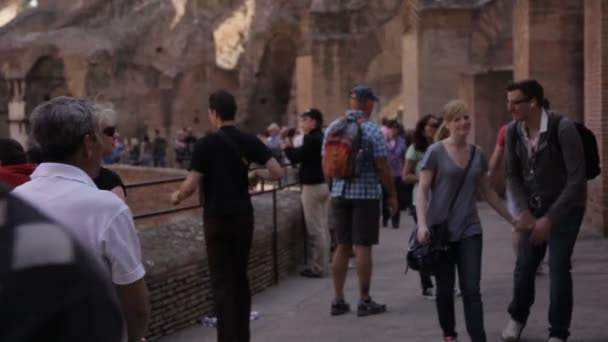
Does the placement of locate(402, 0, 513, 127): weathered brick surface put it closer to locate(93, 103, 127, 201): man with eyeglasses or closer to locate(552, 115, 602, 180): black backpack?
locate(552, 115, 602, 180): black backpack

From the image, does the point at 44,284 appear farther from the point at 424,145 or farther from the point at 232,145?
the point at 424,145

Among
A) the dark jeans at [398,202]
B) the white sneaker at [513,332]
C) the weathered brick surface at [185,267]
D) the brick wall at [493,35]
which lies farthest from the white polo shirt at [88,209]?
the brick wall at [493,35]

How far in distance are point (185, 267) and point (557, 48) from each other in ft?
25.5

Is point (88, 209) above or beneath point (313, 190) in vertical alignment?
above

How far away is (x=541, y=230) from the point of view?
5.47 meters

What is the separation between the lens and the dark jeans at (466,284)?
544 centimetres

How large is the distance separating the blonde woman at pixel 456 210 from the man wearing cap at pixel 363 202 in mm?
1430

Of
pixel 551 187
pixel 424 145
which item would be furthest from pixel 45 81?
pixel 551 187

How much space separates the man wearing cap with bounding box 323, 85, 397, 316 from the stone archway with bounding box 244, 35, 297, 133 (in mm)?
28311

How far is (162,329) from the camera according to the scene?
7.10m

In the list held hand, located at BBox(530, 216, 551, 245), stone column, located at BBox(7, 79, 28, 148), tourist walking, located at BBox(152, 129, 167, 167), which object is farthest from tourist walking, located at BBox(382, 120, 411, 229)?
stone column, located at BBox(7, 79, 28, 148)

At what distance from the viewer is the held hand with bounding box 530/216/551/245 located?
5.48 m

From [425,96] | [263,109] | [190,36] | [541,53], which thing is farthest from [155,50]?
[541,53]

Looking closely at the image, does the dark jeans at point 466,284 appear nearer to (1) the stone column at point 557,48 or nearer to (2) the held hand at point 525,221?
(2) the held hand at point 525,221
